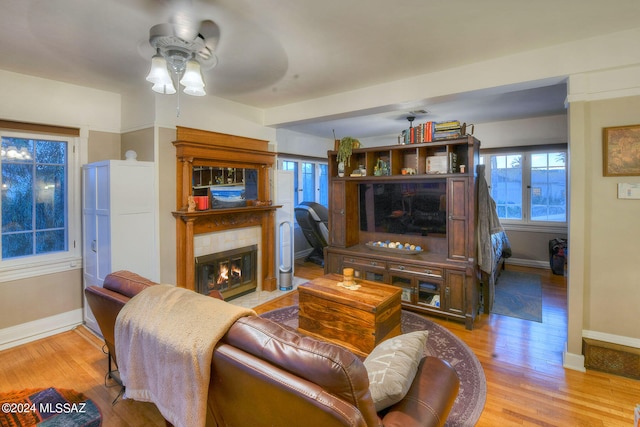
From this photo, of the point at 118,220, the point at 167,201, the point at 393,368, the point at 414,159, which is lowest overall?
the point at 393,368

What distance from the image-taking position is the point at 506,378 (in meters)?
2.38

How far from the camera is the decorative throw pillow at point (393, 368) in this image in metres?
1.23

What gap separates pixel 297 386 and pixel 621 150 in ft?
9.13

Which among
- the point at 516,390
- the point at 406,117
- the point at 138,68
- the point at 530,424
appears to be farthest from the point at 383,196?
the point at 138,68

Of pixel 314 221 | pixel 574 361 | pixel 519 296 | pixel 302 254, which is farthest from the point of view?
pixel 302 254

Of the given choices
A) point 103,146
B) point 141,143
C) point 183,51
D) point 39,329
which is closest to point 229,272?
point 141,143

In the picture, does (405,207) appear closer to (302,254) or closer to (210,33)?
(210,33)

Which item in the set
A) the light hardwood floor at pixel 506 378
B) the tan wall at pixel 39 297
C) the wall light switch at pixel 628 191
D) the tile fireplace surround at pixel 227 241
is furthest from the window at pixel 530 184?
the tan wall at pixel 39 297

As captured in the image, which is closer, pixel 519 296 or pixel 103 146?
pixel 103 146

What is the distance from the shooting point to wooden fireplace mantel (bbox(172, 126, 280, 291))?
3.44 meters

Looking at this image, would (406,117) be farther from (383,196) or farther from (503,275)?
(503,275)

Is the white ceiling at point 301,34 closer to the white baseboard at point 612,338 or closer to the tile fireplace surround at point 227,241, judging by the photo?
the tile fireplace surround at point 227,241

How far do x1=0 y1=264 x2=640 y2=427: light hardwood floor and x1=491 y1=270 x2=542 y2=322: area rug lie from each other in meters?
0.19

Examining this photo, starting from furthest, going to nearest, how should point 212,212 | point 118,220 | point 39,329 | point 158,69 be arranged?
point 212,212, point 39,329, point 118,220, point 158,69
